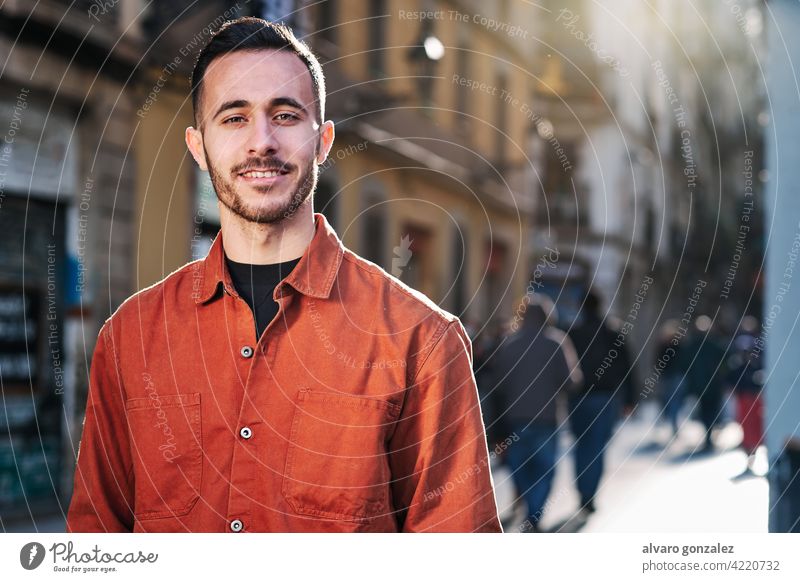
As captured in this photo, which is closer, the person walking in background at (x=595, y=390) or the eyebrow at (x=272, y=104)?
the eyebrow at (x=272, y=104)

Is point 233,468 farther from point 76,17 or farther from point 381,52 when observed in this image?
point 381,52

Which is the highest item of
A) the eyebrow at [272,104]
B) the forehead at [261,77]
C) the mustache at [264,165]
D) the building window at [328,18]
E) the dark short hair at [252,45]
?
the building window at [328,18]

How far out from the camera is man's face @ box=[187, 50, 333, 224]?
10.3ft

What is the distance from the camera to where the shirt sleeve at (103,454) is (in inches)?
124

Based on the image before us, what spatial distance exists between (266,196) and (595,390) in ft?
18.9

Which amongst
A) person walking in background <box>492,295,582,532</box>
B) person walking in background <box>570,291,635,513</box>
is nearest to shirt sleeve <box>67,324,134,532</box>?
person walking in background <box>492,295,582,532</box>

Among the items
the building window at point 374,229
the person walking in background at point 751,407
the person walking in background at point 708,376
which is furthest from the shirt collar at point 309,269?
the person walking in background at point 708,376

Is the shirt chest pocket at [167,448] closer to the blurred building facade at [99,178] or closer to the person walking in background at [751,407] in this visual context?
the blurred building facade at [99,178]

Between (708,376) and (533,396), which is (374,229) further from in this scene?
(708,376)

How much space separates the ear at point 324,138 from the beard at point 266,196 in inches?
1.3

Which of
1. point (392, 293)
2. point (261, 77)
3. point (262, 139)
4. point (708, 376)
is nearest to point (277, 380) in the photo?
point (392, 293)

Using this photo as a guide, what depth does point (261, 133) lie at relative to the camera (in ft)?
10.5

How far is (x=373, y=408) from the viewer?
10.1 feet

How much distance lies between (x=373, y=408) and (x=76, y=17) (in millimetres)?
5312
